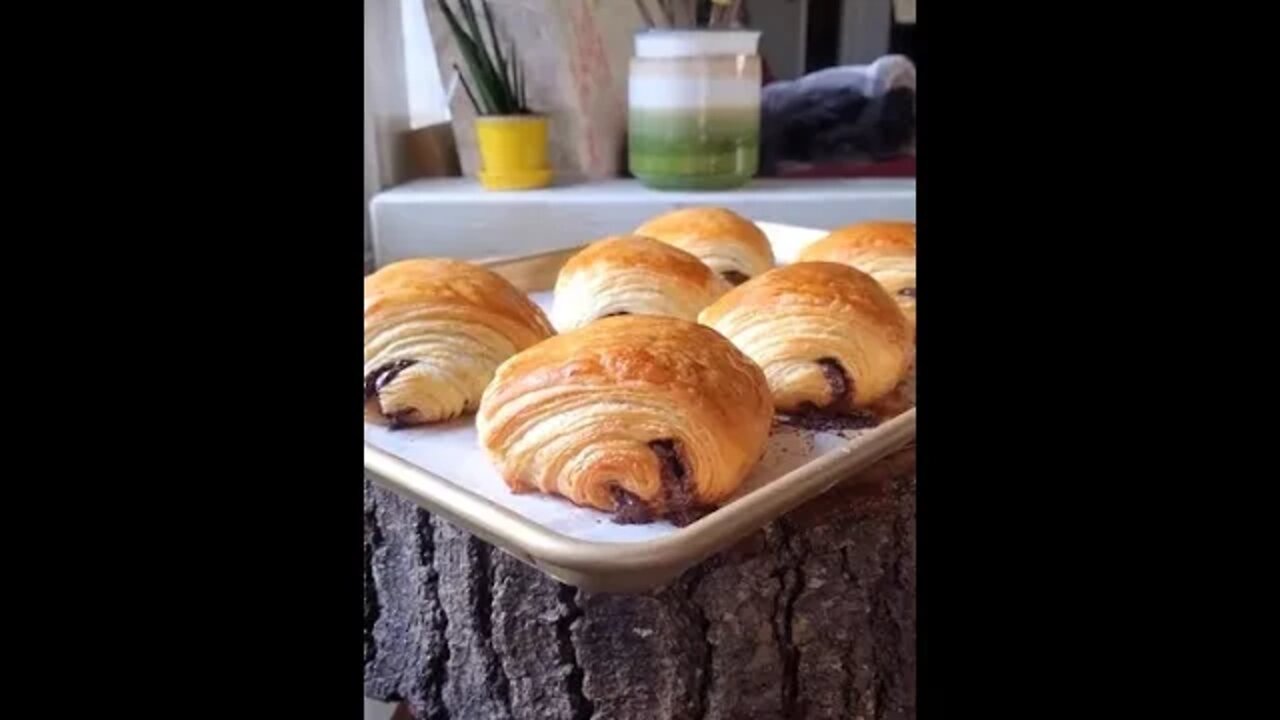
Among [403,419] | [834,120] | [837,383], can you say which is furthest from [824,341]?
[834,120]

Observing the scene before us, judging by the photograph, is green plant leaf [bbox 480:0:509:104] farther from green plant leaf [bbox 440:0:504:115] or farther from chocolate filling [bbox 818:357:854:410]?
chocolate filling [bbox 818:357:854:410]

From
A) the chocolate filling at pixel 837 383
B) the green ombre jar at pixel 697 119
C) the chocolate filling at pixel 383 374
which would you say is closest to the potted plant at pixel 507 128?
the green ombre jar at pixel 697 119

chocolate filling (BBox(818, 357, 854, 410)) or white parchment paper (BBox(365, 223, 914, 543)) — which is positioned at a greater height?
chocolate filling (BBox(818, 357, 854, 410))

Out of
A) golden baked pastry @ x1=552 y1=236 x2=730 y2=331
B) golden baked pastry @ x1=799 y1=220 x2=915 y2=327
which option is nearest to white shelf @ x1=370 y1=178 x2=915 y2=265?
golden baked pastry @ x1=799 y1=220 x2=915 y2=327
